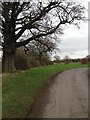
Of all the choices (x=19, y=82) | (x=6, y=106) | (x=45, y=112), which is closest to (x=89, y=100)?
(x=45, y=112)

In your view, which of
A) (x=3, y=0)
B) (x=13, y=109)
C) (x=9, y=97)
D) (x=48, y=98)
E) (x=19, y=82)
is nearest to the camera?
(x=13, y=109)

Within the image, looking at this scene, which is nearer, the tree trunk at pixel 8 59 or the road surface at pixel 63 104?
the road surface at pixel 63 104

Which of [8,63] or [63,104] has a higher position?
[8,63]

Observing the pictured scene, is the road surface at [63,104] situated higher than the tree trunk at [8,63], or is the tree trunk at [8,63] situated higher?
the tree trunk at [8,63]

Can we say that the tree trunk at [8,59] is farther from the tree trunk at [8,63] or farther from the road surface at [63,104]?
the road surface at [63,104]

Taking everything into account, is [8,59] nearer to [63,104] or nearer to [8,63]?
[8,63]

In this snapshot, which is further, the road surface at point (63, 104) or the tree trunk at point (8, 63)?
the tree trunk at point (8, 63)

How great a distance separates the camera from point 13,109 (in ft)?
49.9

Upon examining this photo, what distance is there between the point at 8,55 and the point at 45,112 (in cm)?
2110

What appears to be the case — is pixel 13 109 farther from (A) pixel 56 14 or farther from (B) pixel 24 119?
(A) pixel 56 14

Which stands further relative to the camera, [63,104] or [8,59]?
[8,59]

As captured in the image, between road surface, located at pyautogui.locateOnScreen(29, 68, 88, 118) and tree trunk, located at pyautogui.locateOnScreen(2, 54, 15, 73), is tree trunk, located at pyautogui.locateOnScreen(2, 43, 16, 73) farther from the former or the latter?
road surface, located at pyautogui.locateOnScreen(29, 68, 88, 118)

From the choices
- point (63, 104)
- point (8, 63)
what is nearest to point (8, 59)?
point (8, 63)

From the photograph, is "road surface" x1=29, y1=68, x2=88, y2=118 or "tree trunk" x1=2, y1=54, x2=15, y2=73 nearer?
"road surface" x1=29, y1=68, x2=88, y2=118
